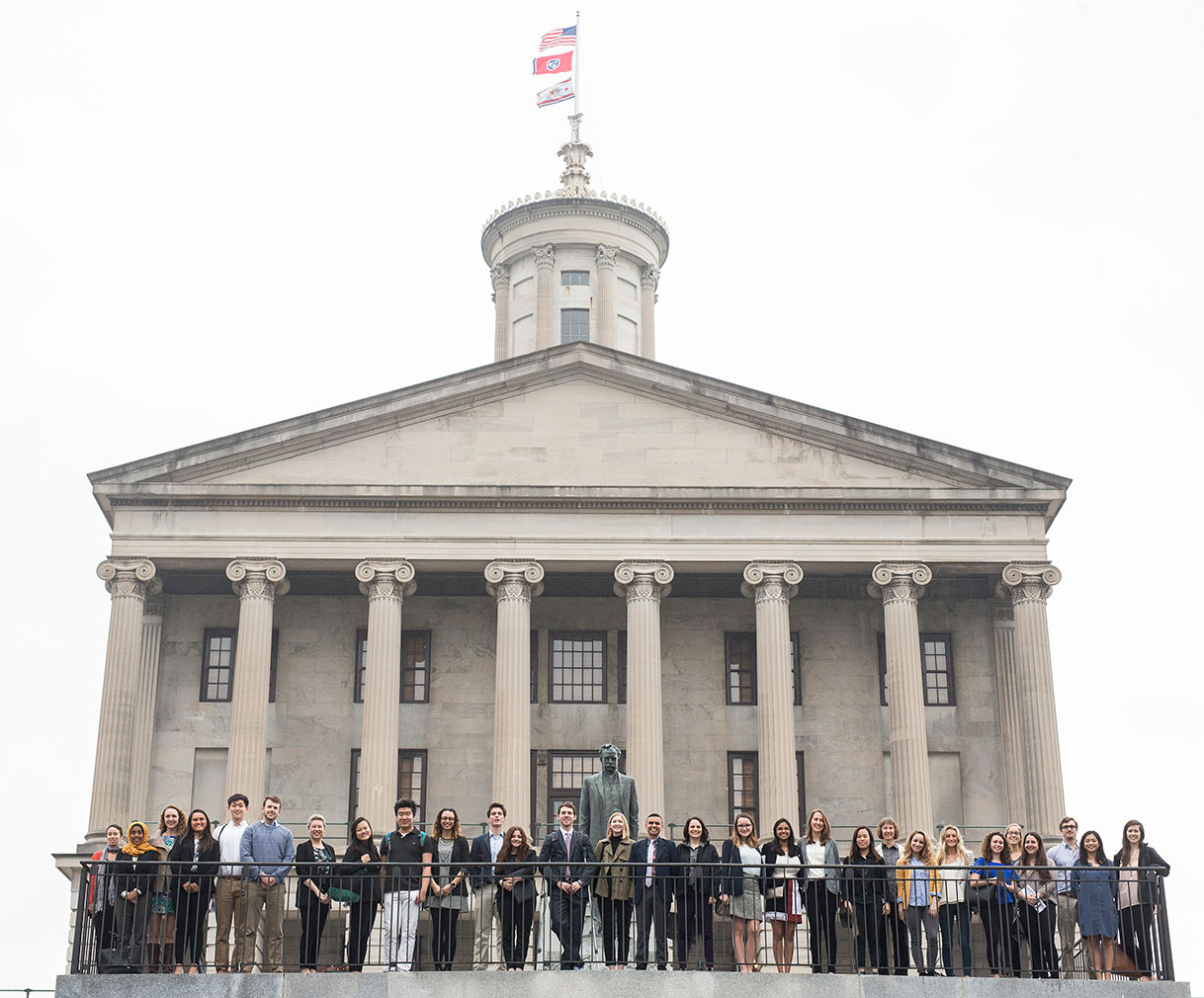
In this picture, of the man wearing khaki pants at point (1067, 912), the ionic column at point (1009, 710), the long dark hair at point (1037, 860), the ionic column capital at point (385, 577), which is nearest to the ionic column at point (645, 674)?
the ionic column capital at point (385, 577)

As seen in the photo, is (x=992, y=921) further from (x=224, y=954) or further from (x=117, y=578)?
(x=117, y=578)

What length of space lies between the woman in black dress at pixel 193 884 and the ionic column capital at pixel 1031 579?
2489 cm

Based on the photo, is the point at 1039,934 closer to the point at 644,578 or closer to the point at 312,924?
the point at 312,924

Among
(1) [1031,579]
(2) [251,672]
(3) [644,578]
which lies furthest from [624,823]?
(1) [1031,579]

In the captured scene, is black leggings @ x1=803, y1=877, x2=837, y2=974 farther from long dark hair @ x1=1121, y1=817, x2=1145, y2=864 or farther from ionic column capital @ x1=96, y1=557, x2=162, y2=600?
ionic column capital @ x1=96, y1=557, x2=162, y2=600

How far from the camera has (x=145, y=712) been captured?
139 ft

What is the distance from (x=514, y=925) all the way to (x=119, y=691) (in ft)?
72.8

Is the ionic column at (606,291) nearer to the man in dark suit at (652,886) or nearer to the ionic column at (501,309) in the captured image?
the ionic column at (501,309)

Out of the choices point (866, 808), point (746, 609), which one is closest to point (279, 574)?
point (746, 609)

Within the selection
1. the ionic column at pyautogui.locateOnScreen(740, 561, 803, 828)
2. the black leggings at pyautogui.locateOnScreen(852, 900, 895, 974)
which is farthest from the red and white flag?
the black leggings at pyautogui.locateOnScreen(852, 900, 895, 974)

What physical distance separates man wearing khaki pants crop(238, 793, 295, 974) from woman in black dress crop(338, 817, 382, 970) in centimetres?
67

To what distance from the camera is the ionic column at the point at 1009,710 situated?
137 feet

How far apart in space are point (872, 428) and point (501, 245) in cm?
2049

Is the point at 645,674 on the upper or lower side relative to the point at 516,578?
lower
